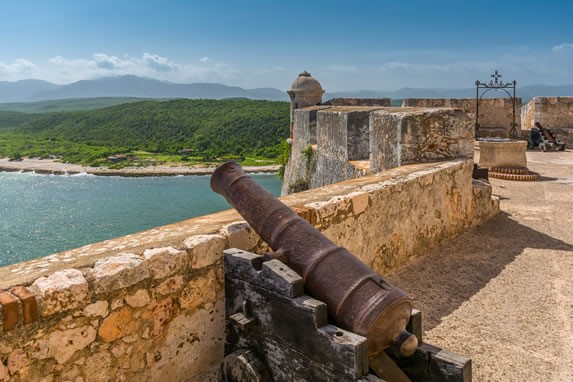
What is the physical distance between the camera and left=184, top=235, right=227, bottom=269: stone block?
83.1 inches

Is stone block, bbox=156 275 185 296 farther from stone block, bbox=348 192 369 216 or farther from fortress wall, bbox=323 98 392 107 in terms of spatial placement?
fortress wall, bbox=323 98 392 107

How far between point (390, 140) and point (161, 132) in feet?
197

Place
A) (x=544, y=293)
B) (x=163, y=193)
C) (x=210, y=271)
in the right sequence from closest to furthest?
(x=210, y=271), (x=544, y=293), (x=163, y=193)

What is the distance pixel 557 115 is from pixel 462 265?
10232 mm

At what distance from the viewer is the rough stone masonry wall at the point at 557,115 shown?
12188 millimetres

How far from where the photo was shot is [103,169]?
1747 inches

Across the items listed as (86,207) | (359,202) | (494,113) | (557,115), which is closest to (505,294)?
(359,202)

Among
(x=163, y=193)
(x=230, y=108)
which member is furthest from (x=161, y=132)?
(x=163, y=193)

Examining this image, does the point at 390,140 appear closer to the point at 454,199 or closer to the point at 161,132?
the point at 454,199

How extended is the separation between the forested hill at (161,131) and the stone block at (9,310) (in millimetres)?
42663

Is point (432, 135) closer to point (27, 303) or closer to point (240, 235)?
point (240, 235)

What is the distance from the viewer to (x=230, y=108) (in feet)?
211

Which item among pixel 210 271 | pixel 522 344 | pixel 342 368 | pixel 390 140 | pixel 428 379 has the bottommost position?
pixel 522 344

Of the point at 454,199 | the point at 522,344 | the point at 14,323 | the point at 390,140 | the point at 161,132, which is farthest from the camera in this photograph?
the point at 161,132
